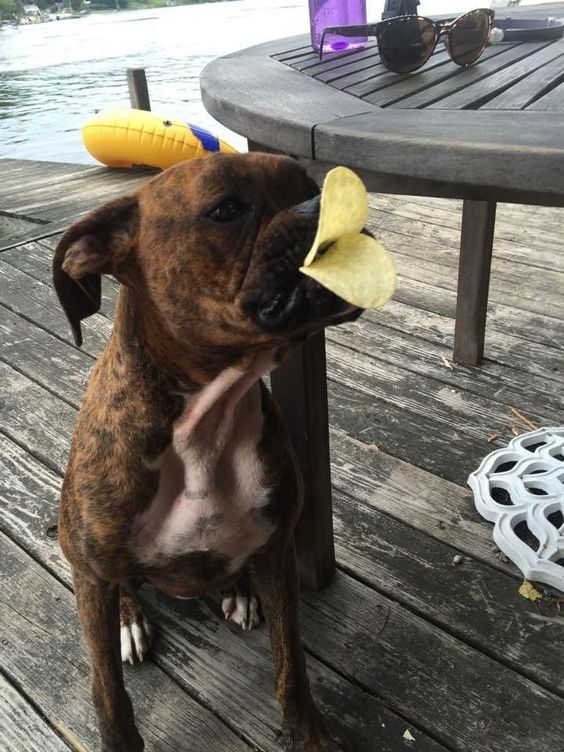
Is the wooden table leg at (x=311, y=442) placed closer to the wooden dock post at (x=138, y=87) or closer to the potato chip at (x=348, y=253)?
the potato chip at (x=348, y=253)

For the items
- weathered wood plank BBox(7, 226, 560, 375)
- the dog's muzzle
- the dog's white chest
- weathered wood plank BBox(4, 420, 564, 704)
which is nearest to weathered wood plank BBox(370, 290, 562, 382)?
weathered wood plank BBox(7, 226, 560, 375)

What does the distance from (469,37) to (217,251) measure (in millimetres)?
861

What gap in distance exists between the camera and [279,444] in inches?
55.2

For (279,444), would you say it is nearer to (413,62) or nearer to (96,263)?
(96,263)

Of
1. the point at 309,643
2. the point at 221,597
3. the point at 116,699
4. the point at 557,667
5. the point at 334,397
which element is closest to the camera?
the point at 116,699

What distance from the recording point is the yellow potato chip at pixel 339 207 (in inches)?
33.3

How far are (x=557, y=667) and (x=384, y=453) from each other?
87 cm

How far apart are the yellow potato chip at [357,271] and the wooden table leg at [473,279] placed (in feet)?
5.24

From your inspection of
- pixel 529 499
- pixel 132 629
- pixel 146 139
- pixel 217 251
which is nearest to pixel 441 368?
pixel 529 499

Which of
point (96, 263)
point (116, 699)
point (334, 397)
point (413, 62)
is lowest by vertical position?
point (334, 397)

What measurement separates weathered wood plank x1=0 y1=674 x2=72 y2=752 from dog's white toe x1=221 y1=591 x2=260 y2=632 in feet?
1.55

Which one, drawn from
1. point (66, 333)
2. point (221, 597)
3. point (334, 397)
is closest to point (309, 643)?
point (221, 597)

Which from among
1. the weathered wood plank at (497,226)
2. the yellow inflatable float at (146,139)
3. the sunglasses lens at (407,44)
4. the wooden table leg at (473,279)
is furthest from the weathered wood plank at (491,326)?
the yellow inflatable float at (146,139)

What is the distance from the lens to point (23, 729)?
Answer: 153 cm
